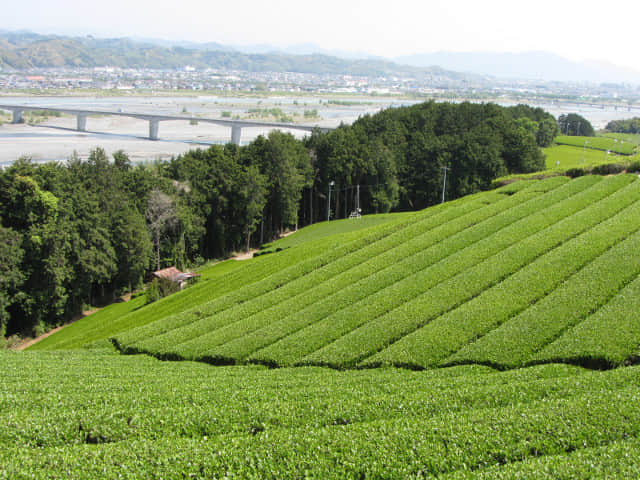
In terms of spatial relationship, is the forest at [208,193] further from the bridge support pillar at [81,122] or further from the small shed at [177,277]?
the bridge support pillar at [81,122]

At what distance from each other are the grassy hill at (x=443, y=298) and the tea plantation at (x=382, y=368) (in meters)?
0.15

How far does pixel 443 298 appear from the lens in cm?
3222

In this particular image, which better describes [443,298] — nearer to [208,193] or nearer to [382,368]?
[382,368]

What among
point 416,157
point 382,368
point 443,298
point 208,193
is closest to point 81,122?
point 208,193

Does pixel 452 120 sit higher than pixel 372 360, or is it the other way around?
pixel 452 120

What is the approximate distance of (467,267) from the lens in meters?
36.6

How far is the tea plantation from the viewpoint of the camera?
15.3 metres

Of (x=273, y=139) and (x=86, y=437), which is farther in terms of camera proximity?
(x=273, y=139)

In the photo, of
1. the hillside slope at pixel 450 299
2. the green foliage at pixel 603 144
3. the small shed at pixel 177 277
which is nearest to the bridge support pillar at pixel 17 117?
the small shed at pixel 177 277

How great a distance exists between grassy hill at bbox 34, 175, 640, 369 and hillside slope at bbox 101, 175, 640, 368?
10cm

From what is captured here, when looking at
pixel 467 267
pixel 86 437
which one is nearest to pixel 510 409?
pixel 86 437

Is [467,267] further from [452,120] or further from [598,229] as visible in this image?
[452,120]

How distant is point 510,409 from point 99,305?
57140mm

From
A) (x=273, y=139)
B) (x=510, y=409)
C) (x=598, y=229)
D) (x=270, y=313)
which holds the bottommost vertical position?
(x=270, y=313)
